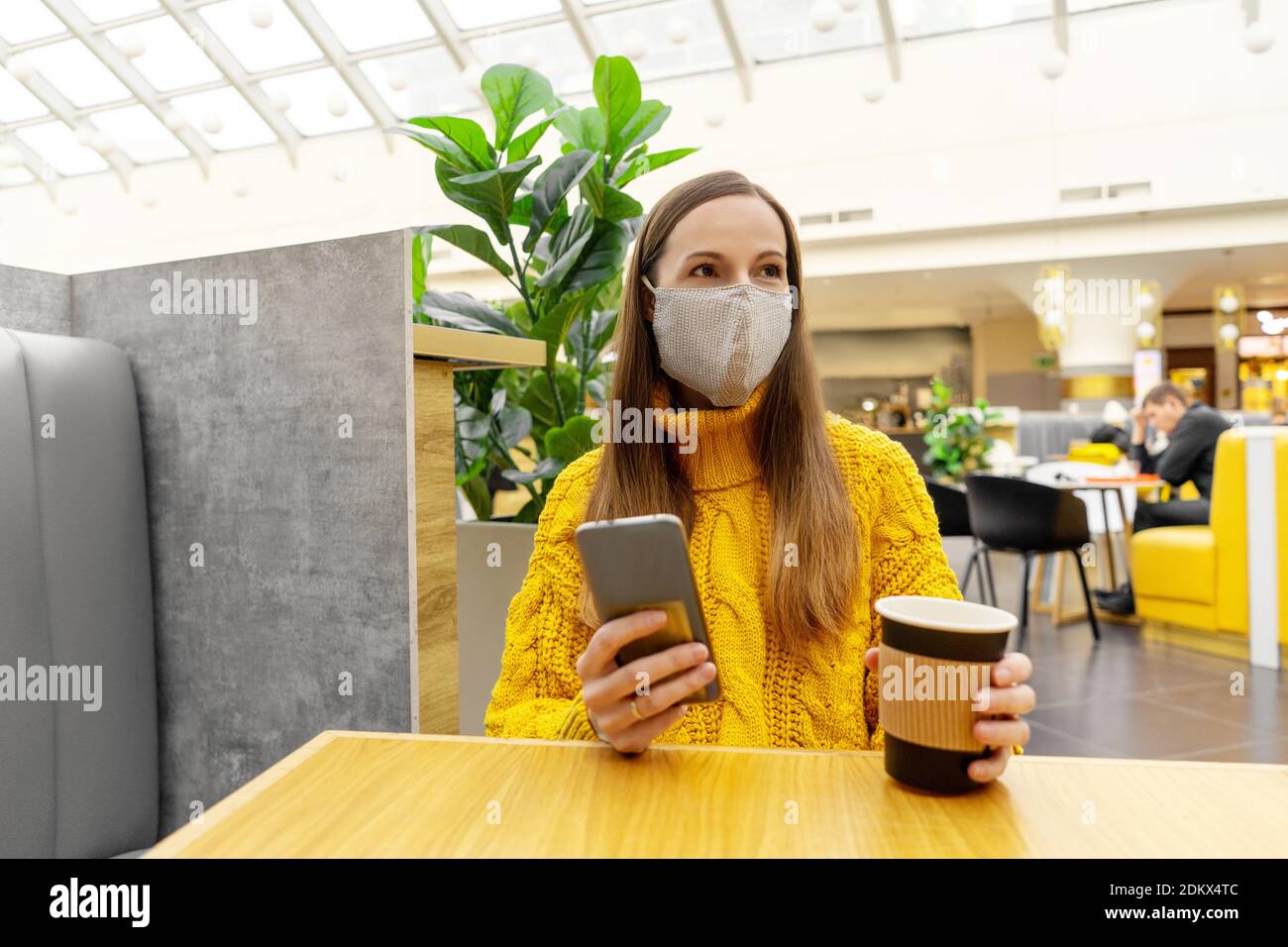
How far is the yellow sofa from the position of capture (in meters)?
4.16

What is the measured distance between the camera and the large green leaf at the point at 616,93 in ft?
6.30

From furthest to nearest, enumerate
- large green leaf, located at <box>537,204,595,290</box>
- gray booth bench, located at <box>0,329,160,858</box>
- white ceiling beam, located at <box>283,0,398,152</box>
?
white ceiling beam, located at <box>283,0,398,152</box>, large green leaf, located at <box>537,204,595,290</box>, gray booth bench, located at <box>0,329,160,858</box>

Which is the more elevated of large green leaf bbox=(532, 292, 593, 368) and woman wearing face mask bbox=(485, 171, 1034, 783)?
large green leaf bbox=(532, 292, 593, 368)

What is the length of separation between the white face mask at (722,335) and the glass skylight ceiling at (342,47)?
27.5ft

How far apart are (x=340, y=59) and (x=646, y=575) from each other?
11.9 metres

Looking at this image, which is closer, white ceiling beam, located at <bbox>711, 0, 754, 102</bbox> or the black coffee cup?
the black coffee cup

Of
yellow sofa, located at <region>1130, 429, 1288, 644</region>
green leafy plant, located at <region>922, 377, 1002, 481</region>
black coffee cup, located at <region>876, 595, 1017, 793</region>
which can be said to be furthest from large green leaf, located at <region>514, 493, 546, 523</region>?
green leafy plant, located at <region>922, 377, 1002, 481</region>

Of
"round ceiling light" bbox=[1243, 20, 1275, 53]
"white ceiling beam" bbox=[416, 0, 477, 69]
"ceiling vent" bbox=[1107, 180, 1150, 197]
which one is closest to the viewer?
Result: "round ceiling light" bbox=[1243, 20, 1275, 53]

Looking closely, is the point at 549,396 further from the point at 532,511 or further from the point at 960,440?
the point at 960,440

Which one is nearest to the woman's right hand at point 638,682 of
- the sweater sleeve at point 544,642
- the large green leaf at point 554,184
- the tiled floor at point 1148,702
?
the sweater sleeve at point 544,642

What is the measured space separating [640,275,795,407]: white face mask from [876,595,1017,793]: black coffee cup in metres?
0.57

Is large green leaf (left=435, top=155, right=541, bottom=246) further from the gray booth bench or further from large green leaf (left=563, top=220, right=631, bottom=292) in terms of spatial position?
the gray booth bench
